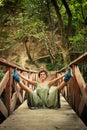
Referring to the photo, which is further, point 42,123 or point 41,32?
point 41,32

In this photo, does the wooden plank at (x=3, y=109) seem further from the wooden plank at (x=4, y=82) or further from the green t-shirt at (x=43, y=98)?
the green t-shirt at (x=43, y=98)

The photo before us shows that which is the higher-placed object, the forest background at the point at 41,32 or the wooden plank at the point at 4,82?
the wooden plank at the point at 4,82

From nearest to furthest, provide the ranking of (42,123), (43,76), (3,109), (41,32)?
(42,123), (3,109), (43,76), (41,32)

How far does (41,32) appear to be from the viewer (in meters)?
18.5

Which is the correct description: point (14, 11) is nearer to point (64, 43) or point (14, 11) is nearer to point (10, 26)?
point (10, 26)

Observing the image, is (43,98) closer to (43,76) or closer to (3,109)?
(43,76)

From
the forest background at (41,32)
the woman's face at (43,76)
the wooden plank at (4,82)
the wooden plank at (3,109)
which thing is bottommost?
the forest background at (41,32)

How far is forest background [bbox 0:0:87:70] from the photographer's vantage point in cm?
1636

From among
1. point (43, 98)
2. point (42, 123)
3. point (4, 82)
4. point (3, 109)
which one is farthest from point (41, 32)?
point (42, 123)

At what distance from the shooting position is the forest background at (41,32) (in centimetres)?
1636

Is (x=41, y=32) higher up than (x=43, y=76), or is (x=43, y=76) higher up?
(x=43, y=76)

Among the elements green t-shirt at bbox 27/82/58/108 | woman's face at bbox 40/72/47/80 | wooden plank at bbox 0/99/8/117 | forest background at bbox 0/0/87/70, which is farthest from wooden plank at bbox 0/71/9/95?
forest background at bbox 0/0/87/70

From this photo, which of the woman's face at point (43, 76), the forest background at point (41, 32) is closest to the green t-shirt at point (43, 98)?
the woman's face at point (43, 76)

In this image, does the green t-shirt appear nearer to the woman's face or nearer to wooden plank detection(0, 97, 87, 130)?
the woman's face
